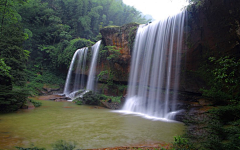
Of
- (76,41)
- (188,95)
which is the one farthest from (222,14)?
(76,41)

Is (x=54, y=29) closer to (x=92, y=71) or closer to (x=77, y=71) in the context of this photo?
(x=77, y=71)

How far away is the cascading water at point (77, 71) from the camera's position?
2184 centimetres

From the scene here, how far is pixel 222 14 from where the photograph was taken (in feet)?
29.1

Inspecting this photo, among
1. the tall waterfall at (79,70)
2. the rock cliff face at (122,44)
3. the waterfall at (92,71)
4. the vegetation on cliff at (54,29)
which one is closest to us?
the rock cliff face at (122,44)

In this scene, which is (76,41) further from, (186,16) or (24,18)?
(186,16)

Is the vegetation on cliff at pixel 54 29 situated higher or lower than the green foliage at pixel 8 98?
higher

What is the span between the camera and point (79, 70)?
22000mm

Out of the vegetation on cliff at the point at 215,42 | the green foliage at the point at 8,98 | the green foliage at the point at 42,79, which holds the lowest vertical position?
the green foliage at the point at 8,98

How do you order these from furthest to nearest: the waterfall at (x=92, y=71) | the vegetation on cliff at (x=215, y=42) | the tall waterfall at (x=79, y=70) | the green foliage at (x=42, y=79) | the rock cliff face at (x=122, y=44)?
the green foliage at (x=42, y=79) < the tall waterfall at (x=79, y=70) < the waterfall at (x=92, y=71) < the rock cliff face at (x=122, y=44) < the vegetation on cliff at (x=215, y=42)

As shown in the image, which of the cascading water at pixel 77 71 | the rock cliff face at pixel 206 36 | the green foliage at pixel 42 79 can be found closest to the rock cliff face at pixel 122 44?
the cascading water at pixel 77 71

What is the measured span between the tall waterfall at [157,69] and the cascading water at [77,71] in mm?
9895

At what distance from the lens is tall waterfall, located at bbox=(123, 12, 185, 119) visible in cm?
1109

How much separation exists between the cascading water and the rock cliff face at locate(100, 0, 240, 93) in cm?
1460

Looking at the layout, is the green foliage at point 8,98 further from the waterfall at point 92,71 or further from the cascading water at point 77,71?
the cascading water at point 77,71
